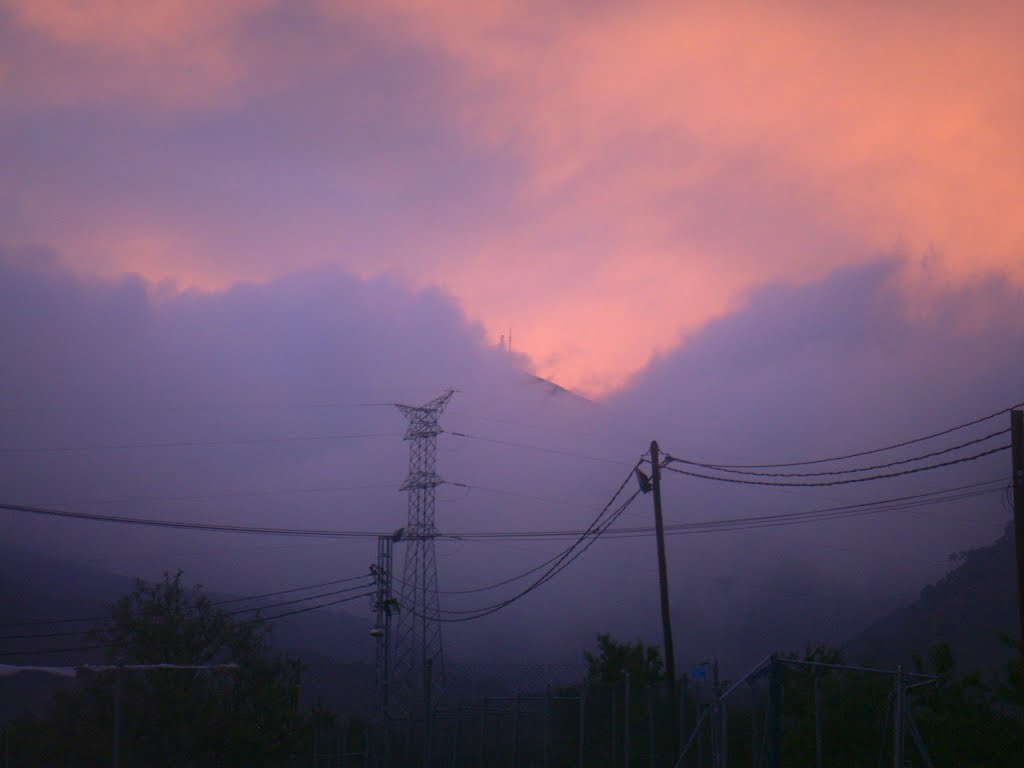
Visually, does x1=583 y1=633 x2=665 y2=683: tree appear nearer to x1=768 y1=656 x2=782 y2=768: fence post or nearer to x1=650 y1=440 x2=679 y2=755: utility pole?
x1=650 y1=440 x2=679 y2=755: utility pole

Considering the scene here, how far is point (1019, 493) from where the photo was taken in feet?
58.1

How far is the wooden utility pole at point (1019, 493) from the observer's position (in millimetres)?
17406

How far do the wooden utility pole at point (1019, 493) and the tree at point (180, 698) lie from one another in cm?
1540

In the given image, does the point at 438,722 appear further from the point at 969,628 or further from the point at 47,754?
the point at 969,628

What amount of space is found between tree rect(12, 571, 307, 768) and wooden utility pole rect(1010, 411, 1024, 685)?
15.4 m

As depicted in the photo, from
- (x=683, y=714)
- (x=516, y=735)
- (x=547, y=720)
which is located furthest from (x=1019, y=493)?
(x=516, y=735)

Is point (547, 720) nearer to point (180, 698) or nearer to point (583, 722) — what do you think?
point (583, 722)

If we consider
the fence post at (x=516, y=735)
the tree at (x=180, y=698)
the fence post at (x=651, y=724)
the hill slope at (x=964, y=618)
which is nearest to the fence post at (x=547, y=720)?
the fence post at (x=516, y=735)

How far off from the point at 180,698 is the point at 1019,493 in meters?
16.5

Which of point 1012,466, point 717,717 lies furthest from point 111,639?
point 1012,466

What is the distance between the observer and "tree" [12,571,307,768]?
778 inches

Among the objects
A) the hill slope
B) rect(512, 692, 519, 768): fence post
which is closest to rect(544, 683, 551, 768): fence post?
rect(512, 692, 519, 768): fence post

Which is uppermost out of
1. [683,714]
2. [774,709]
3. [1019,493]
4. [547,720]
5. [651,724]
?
[1019,493]

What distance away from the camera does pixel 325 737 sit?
3123cm
